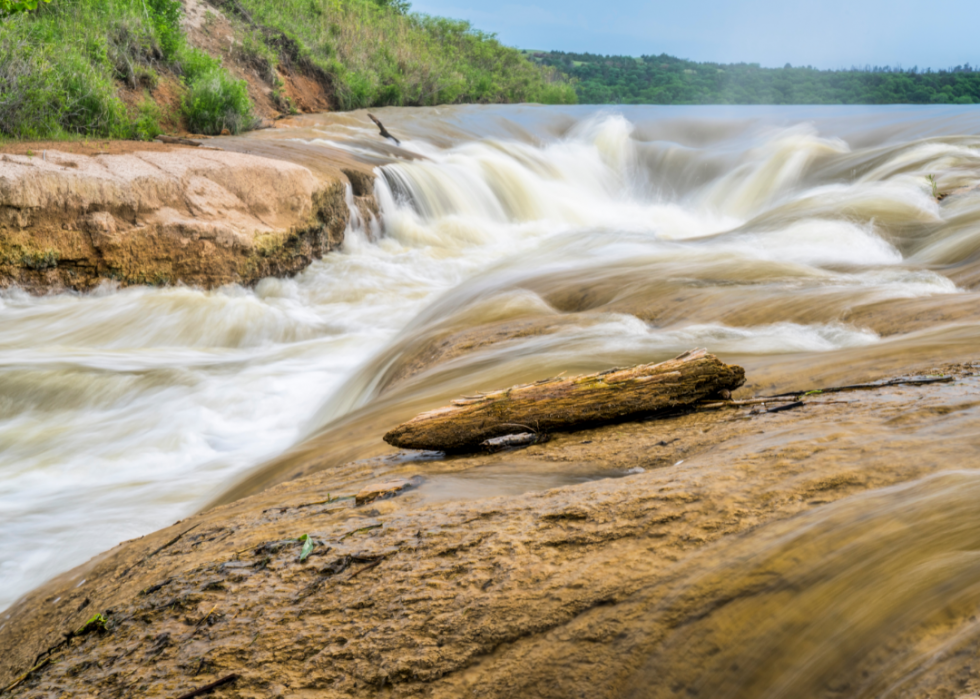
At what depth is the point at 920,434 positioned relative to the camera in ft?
6.23

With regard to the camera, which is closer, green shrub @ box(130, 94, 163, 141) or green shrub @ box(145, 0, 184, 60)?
green shrub @ box(130, 94, 163, 141)

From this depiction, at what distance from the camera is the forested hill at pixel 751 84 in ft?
82.0

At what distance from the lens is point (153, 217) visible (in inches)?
266

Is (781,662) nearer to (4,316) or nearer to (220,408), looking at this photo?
(220,408)

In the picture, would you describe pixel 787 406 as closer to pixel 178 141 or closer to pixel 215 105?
pixel 178 141

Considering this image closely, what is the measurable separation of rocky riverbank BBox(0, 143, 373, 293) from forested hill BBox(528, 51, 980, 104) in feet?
77.4

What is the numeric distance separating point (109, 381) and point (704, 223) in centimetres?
991

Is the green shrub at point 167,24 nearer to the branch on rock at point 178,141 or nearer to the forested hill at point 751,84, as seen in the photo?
the branch on rock at point 178,141

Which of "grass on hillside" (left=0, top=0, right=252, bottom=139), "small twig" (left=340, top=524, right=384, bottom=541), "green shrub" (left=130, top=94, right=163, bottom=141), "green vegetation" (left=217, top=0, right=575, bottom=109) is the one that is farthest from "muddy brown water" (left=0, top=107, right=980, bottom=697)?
"green vegetation" (left=217, top=0, right=575, bottom=109)

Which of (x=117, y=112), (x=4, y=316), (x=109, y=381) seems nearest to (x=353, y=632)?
(x=109, y=381)

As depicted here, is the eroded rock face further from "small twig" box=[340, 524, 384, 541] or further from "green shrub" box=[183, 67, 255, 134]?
"small twig" box=[340, 524, 384, 541]

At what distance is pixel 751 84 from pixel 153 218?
94.3 feet

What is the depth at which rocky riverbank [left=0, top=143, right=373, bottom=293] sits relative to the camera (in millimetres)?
6281

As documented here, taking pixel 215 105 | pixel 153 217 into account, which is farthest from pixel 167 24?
pixel 153 217
